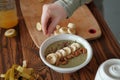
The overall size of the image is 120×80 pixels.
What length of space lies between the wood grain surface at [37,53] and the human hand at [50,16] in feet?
0.27

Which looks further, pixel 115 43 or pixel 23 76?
pixel 115 43

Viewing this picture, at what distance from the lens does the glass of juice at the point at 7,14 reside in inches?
36.1

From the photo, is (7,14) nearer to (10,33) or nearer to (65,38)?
(10,33)

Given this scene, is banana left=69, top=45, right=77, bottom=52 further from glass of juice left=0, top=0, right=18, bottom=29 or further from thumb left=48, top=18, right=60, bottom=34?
glass of juice left=0, top=0, right=18, bottom=29

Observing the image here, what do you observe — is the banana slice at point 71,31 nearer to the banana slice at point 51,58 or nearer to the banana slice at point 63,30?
the banana slice at point 63,30

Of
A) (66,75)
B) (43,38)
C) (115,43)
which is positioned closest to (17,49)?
(43,38)

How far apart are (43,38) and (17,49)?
0.37ft

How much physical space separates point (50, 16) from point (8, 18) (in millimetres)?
175

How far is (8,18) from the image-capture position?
3.08 feet

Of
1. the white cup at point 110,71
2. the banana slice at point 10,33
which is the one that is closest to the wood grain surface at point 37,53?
the banana slice at point 10,33

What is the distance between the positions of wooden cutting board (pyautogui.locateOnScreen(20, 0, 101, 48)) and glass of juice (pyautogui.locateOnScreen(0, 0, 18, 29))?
7 centimetres

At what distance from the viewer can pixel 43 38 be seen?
0.93 m

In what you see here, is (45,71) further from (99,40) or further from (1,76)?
(99,40)

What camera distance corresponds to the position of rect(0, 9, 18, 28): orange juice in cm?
93
